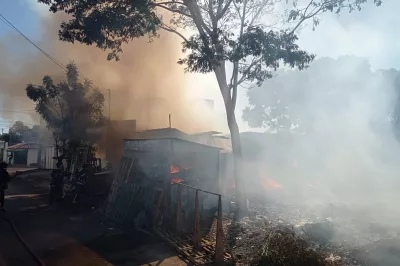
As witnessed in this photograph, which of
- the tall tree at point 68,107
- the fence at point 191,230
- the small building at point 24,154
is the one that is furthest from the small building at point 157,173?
the small building at point 24,154

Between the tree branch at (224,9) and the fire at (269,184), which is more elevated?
the tree branch at (224,9)

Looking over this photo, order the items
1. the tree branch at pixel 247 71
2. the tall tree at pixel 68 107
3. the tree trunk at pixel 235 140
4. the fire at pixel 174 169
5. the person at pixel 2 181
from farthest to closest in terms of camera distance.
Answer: the tall tree at pixel 68 107
the person at pixel 2 181
the tree trunk at pixel 235 140
the tree branch at pixel 247 71
the fire at pixel 174 169

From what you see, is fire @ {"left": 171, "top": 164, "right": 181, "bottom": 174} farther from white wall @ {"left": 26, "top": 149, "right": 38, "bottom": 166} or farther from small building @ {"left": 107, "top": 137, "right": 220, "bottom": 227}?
white wall @ {"left": 26, "top": 149, "right": 38, "bottom": 166}

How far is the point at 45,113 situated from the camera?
1596cm

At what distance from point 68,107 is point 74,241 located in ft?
32.1

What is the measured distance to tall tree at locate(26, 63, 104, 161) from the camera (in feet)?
51.8

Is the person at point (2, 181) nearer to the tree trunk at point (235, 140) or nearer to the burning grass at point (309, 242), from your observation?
the burning grass at point (309, 242)

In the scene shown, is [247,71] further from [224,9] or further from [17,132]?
[17,132]

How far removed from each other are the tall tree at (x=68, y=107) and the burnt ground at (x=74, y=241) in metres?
5.23

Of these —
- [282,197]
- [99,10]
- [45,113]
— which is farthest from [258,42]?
[45,113]

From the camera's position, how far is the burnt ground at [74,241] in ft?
20.9

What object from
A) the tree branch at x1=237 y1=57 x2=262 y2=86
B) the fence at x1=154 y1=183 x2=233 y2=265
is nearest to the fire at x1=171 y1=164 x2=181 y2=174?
the fence at x1=154 y1=183 x2=233 y2=265

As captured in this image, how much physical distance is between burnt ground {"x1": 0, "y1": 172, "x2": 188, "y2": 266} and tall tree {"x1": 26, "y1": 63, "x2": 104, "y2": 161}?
5.23 metres

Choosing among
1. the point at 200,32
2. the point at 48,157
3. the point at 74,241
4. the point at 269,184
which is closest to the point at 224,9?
the point at 200,32
